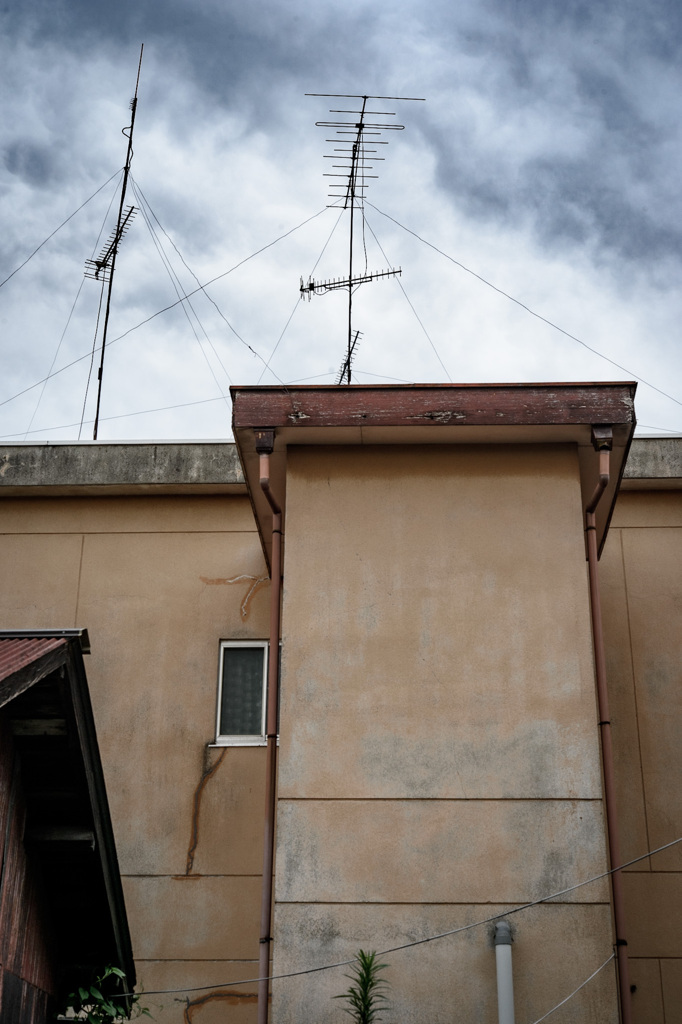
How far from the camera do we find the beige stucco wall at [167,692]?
982cm

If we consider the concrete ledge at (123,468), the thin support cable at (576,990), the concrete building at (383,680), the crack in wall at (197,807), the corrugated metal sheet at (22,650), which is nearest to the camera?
the corrugated metal sheet at (22,650)

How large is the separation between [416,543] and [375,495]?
484 millimetres

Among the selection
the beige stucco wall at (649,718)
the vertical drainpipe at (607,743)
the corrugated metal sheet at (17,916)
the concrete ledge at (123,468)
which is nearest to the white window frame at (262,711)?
the concrete ledge at (123,468)

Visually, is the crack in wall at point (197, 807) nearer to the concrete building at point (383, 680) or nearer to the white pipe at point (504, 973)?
the concrete building at point (383, 680)

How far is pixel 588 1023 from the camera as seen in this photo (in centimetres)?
715

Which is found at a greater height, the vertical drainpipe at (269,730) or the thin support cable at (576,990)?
the vertical drainpipe at (269,730)

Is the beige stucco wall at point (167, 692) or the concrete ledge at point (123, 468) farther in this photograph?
the concrete ledge at point (123, 468)

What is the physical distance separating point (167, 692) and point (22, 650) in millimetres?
4319

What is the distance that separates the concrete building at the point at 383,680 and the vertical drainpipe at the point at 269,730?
0.23ft

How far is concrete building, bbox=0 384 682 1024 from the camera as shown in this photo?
294 inches

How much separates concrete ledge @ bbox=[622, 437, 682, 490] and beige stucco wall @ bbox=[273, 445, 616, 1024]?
2494mm

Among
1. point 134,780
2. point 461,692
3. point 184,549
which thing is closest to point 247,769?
point 134,780

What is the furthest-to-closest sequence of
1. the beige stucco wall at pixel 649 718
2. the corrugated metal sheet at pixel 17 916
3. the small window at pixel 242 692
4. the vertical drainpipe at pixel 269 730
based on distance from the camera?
1. the small window at pixel 242 692
2. the beige stucco wall at pixel 649 718
3. the vertical drainpipe at pixel 269 730
4. the corrugated metal sheet at pixel 17 916

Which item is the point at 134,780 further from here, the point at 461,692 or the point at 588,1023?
the point at 588,1023
